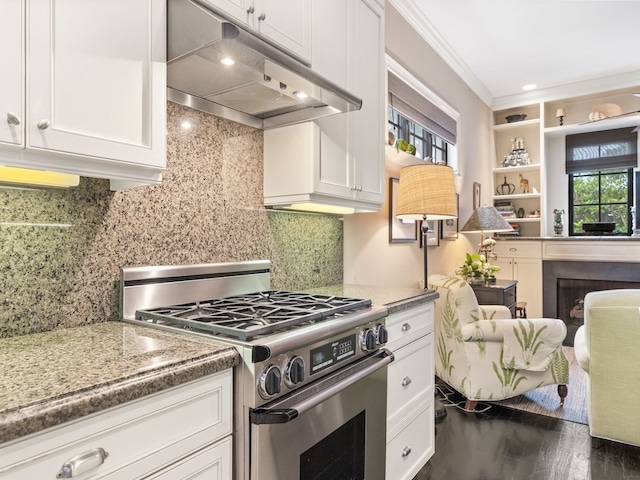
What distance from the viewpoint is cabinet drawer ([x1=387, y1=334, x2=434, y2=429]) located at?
1830mm

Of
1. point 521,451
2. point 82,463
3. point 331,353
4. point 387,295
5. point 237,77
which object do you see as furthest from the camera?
point 521,451

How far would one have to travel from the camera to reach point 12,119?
90 cm

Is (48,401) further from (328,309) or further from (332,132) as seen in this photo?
(332,132)

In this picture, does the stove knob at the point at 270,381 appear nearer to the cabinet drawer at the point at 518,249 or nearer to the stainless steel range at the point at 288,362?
the stainless steel range at the point at 288,362

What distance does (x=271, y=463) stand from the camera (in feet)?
3.71

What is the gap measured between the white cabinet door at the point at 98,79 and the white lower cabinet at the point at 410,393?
47.1 inches

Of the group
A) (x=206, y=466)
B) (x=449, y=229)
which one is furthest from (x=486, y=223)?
(x=206, y=466)

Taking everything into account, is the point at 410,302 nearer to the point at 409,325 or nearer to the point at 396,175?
the point at 409,325

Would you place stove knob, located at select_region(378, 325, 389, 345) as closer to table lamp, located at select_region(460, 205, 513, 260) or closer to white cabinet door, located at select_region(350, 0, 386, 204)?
white cabinet door, located at select_region(350, 0, 386, 204)

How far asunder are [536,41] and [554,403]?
3.10m

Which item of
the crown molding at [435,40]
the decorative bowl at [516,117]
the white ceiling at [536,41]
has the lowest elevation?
the decorative bowl at [516,117]

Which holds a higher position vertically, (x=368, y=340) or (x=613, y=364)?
(x=368, y=340)

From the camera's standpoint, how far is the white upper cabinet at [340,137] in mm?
1836

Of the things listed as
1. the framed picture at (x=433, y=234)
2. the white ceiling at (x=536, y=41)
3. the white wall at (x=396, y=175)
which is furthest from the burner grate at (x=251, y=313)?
the white ceiling at (x=536, y=41)
